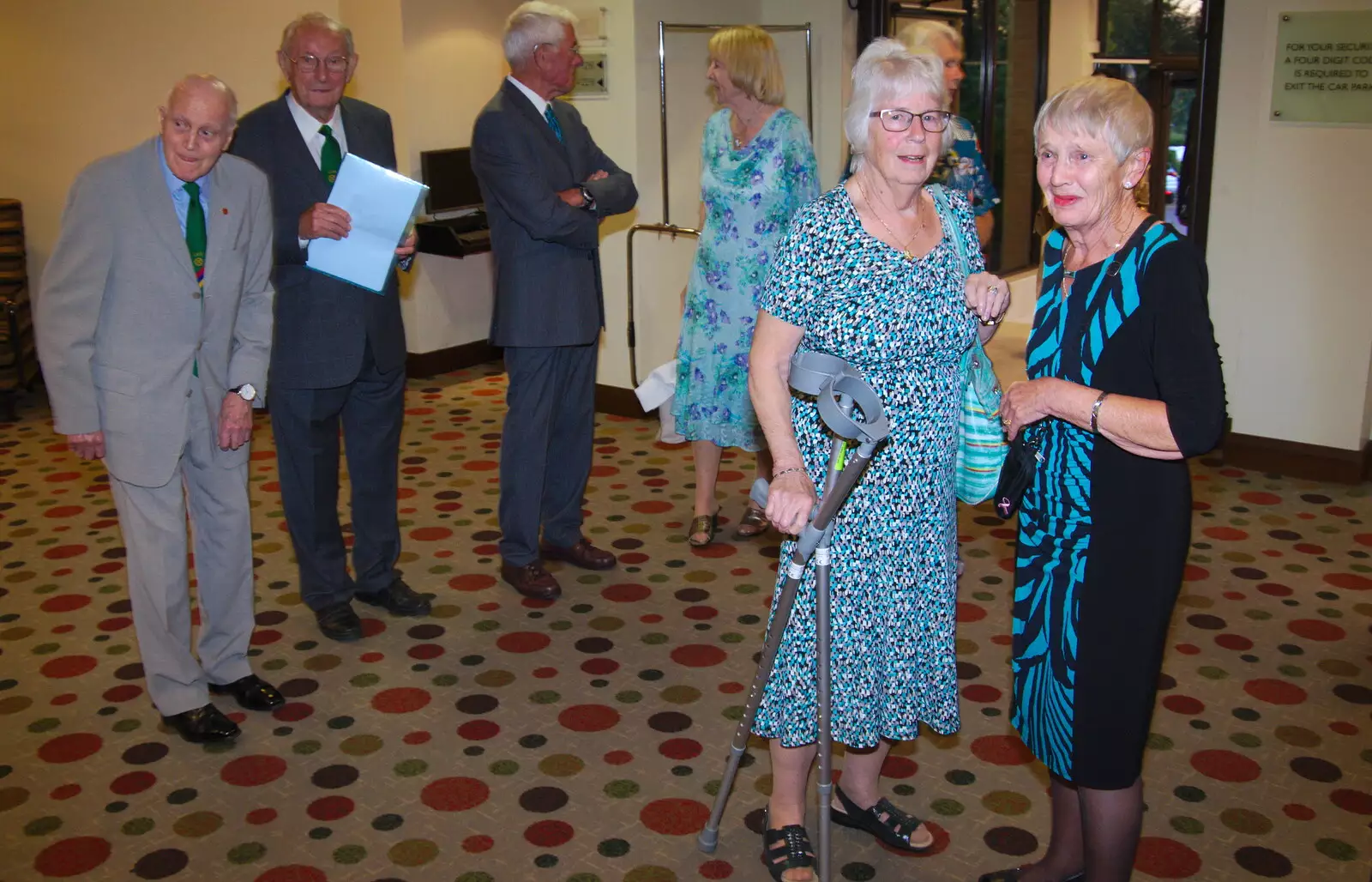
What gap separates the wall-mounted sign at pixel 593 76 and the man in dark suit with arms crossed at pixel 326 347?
96.1 inches

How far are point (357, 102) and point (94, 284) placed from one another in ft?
4.34

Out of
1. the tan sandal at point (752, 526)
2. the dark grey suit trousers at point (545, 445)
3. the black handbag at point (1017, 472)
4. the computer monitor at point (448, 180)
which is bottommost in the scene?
the tan sandal at point (752, 526)

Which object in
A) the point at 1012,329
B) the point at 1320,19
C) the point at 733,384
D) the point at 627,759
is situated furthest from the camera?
the point at 1012,329

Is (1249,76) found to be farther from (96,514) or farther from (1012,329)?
(96,514)

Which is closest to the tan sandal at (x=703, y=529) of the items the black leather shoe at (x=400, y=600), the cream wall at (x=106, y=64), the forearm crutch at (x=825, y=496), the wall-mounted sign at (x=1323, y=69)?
the black leather shoe at (x=400, y=600)

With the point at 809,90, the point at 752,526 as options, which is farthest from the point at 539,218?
the point at 809,90

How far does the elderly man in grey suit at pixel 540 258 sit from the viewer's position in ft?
14.3

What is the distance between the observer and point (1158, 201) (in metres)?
9.91

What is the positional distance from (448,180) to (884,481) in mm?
5791

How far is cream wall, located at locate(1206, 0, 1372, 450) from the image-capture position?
5531 mm

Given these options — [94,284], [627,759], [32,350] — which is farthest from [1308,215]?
[32,350]

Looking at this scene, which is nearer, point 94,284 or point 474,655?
point 94,284

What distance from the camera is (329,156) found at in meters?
4.11

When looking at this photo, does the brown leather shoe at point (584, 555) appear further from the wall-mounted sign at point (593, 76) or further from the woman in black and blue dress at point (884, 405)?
the wall-mounted sign at point (593, 76)
